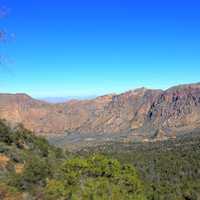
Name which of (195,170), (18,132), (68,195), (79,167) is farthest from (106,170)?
(195,170)

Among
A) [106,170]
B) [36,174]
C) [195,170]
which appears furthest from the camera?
[195,170]

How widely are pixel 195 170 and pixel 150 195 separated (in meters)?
48.7

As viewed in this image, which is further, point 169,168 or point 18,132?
point 169,168

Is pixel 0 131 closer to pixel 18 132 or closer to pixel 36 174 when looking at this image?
pixel 18 132

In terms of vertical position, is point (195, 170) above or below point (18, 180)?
below

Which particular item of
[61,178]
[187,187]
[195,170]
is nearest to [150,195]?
[61,178]

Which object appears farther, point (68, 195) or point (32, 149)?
point (32, 149)

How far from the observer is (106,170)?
32.6 meters

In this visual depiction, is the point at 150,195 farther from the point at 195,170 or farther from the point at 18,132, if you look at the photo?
the point at 195,170

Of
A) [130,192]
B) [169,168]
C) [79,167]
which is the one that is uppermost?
[79,167]

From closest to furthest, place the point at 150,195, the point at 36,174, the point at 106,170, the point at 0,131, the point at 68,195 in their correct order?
1. the point at 68,195
2. the point at 106,170
3. the point at 36,174
4. the point at 150,195
5. the point at 0,131

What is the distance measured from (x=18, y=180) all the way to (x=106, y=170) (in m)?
7.76

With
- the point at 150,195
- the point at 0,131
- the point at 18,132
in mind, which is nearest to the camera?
the point at 150,195

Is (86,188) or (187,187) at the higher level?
(86,188)
